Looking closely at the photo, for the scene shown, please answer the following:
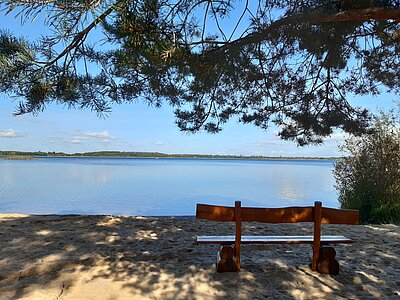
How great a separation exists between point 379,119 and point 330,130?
2.13m

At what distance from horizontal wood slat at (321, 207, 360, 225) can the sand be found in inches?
16.3

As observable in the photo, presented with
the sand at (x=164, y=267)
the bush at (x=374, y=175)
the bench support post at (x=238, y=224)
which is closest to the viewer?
the sand at (x=164, y=267)

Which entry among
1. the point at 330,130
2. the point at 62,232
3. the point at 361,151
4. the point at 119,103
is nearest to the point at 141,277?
the point at 62,232

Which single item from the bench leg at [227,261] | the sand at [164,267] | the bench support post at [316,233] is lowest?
the sand at [164,267]

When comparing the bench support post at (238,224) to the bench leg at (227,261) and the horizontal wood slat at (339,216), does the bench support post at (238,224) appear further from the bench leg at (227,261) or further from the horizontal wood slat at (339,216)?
the horizontal wood slat at (339,216)

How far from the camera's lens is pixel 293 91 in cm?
429

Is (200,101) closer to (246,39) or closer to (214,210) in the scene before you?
(246,39)

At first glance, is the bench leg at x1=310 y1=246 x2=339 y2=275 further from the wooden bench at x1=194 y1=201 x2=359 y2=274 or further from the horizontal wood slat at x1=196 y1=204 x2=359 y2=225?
the horizontal wood slat at x1=196 y1=204 x2=359 y2=225

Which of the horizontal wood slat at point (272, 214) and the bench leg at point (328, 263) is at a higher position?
the horizontal wood slat at point (272, 214)

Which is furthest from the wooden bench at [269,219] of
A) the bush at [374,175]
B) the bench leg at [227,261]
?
the bush at [374,175]

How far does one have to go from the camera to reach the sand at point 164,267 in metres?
2.09

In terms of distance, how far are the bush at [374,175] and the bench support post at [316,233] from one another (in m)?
3.28

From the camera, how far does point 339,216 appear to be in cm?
244

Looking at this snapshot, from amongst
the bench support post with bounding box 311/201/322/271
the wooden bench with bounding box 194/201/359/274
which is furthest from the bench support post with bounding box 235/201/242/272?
the bench support post with bounding box 311/201/322/271
